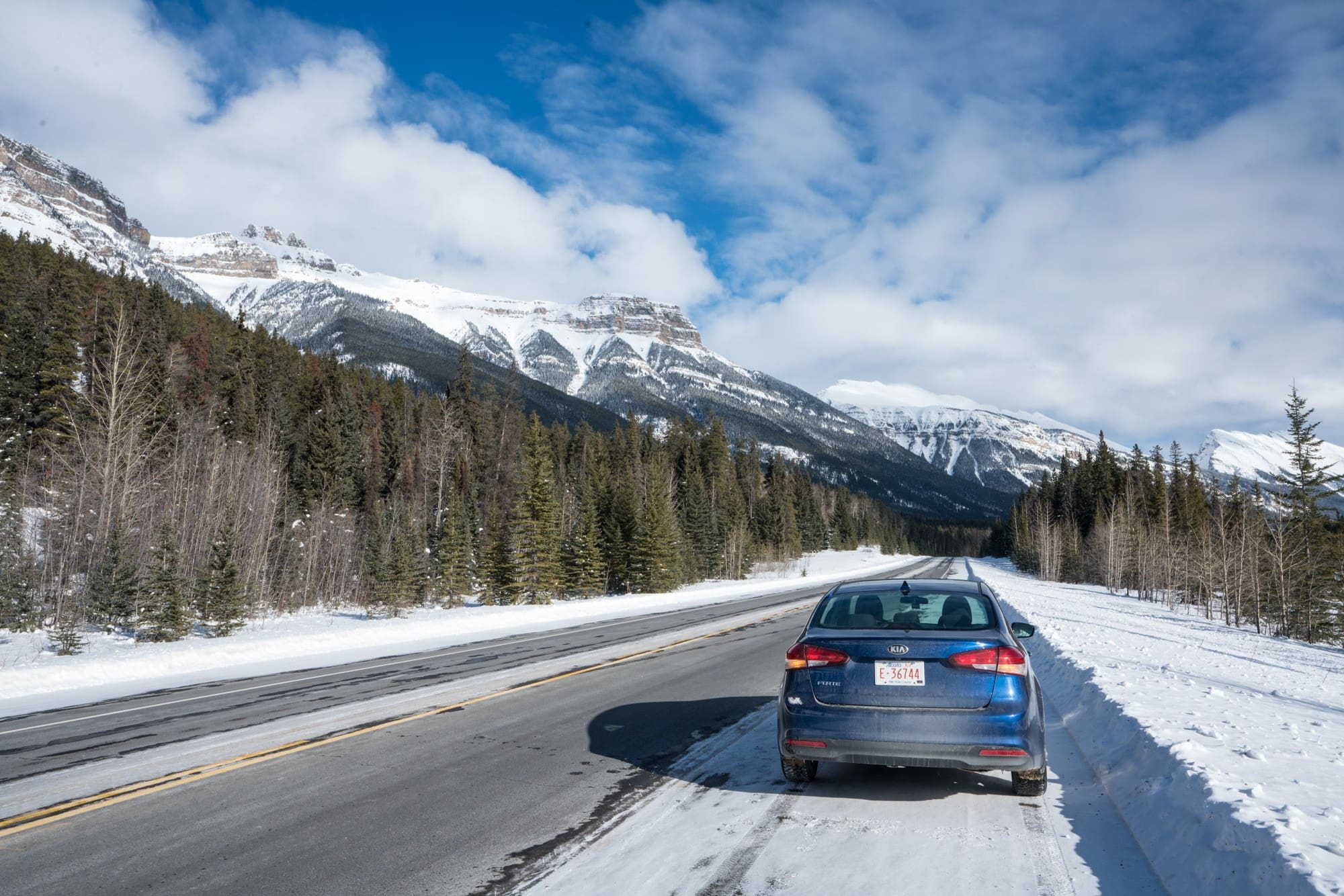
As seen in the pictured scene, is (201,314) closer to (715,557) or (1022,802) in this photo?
(715,557)

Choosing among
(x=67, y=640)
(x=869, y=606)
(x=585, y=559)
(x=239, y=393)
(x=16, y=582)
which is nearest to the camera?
(x=869, y=606)

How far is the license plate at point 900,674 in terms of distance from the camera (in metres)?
5.00

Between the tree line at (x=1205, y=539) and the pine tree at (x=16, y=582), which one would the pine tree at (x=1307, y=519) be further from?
the pine tree at (x=16, y=582)

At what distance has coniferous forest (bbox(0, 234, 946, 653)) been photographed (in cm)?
2338

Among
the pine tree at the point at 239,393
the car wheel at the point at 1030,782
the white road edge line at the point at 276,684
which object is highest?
the pine tree at the point at 239,393

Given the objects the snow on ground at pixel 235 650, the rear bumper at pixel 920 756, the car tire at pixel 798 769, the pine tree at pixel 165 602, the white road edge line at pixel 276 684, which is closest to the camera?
the rear bumper at pixel 920 756

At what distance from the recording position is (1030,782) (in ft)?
17.4

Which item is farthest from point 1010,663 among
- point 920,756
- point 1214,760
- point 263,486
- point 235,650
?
point 263,486

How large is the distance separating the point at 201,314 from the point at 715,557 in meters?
55.5

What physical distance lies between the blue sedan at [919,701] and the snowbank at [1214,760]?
891 mm

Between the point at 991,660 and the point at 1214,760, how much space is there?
1.90 meters

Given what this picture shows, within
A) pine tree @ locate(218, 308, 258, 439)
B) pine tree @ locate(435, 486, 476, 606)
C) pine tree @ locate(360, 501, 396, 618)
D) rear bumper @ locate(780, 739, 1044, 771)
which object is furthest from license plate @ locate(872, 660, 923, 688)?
pine tree @ locate(218, 308, 258, 439)

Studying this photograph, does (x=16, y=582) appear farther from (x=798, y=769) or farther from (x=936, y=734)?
(x=936, y=734)

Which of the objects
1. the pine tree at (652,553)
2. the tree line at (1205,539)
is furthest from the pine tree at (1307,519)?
the pine tree at (652,553)
